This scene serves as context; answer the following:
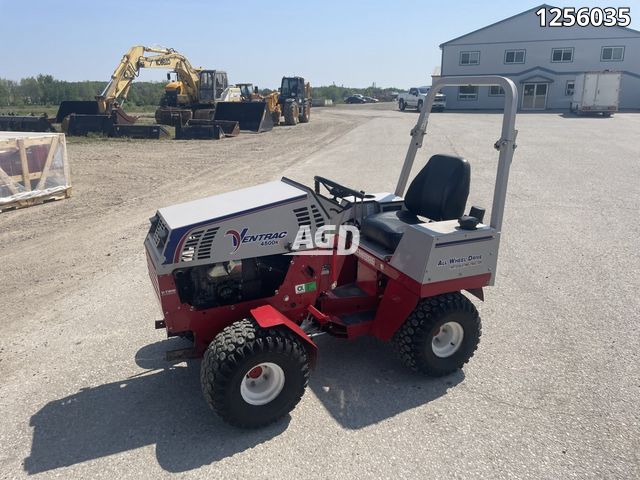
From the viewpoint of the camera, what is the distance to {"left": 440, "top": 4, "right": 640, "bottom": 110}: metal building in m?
39.6

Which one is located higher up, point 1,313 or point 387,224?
point 387,224

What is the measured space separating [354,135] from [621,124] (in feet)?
48.5

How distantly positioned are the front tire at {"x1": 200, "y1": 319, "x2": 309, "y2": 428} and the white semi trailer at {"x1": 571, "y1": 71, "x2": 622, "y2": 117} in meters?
34.3

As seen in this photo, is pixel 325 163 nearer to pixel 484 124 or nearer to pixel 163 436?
pixel 163 436

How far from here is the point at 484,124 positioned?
1045 inches

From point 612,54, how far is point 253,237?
1804 inches

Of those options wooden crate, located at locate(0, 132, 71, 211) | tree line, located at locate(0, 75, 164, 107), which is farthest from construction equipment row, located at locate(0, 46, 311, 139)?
tree line, located at locate(0, 75, 164, 107)

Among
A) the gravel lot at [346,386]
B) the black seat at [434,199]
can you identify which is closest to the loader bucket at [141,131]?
the gravel lot at [346,386]

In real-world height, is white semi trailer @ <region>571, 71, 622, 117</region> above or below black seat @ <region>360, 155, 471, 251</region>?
above

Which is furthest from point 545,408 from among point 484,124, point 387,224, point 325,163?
point 484,124

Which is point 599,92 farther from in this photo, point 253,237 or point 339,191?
point 253,237

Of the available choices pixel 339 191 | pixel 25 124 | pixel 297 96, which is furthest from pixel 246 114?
pixel 339 191

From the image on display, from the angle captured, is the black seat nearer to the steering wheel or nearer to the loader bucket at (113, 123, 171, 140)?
the steering wheel

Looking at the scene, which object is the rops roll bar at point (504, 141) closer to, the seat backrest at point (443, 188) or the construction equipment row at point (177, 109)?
the seat backrest at point (443, 188)
